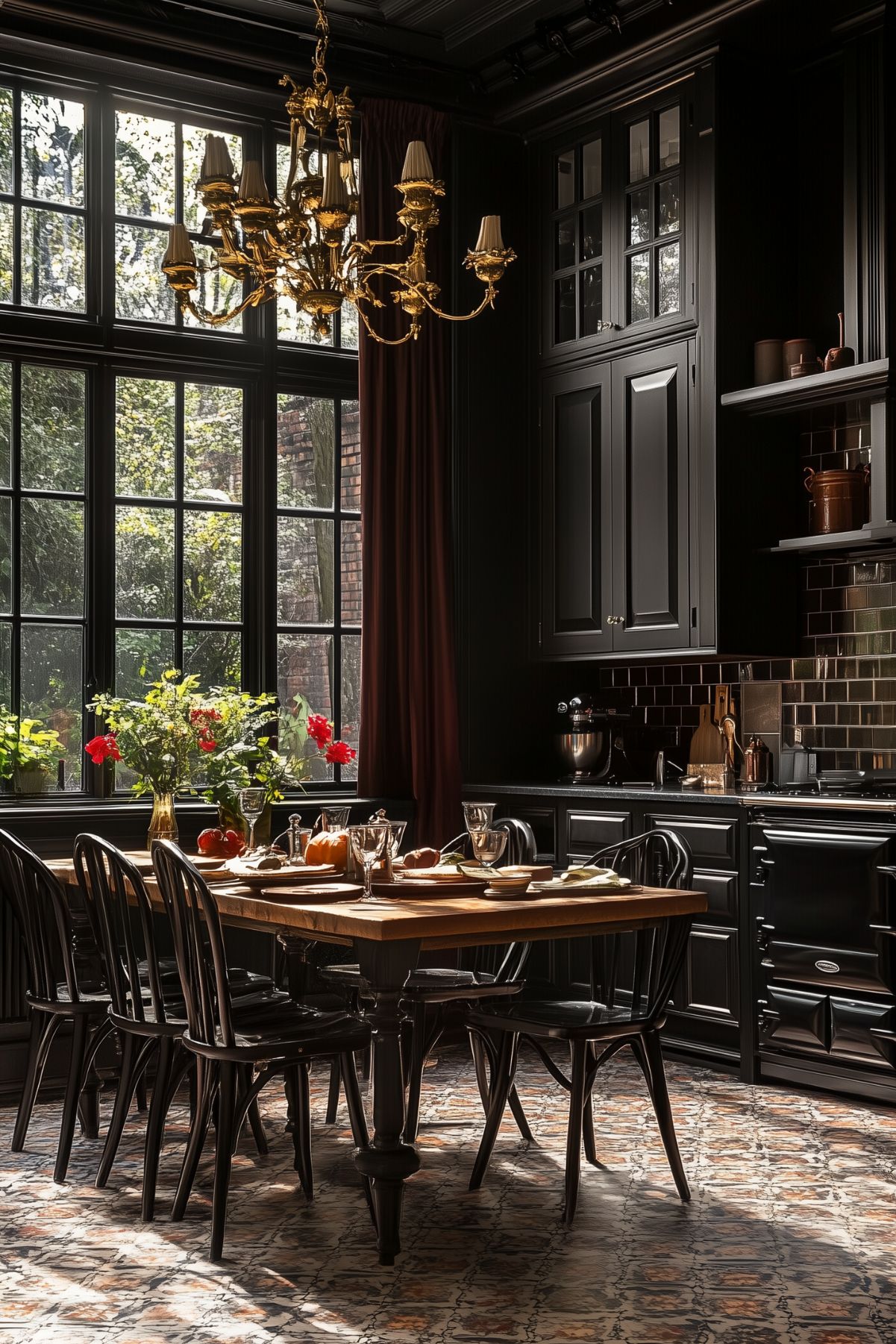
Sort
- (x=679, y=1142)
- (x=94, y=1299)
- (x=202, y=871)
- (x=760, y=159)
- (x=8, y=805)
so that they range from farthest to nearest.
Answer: (x=760, y=159)
(x=8, y=805)
(x=679, y=1142)
(x=202, y=871)
(x=94, y=1299)

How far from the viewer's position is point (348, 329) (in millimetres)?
5727

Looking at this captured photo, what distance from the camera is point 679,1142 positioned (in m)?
3.87

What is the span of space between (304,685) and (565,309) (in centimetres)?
183

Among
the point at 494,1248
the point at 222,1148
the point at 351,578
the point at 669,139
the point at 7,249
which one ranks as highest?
the point at 669,139

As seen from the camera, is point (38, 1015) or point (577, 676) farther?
point (577, 676)

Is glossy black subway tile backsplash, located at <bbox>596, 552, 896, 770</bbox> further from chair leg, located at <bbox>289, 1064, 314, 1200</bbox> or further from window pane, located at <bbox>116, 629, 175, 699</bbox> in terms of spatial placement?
chair leg, located at <bbox>289, 1064, 314, 1200</bbox>

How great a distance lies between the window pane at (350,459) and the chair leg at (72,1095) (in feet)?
8.50

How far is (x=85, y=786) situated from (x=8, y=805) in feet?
1.05

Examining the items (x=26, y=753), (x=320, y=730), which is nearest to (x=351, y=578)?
(x=26, y=753)

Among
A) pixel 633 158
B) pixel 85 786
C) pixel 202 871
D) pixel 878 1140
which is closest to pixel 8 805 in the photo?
pixel 85 786

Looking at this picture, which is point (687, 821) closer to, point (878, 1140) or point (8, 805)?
point (878, 1140)

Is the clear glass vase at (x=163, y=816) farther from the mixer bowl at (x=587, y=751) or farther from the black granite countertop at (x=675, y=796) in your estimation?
the mixer bowl at (x=587, y=751)

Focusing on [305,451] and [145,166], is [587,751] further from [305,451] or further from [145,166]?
[145,166]

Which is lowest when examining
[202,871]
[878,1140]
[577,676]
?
[878,1140]
